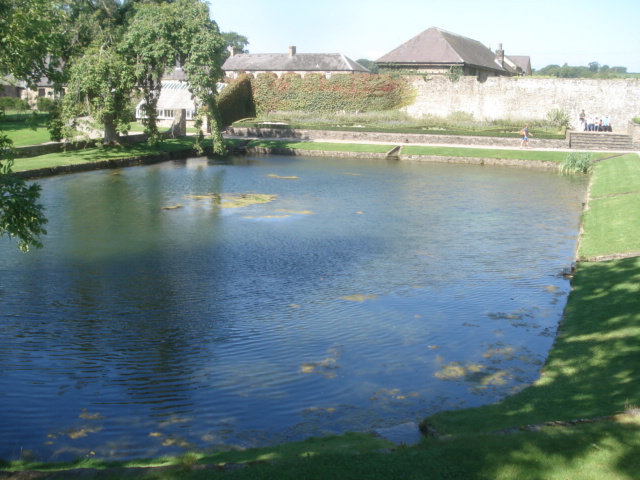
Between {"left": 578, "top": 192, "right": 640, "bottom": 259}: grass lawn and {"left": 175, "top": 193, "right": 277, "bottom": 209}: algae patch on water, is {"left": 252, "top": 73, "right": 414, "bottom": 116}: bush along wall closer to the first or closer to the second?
{"left": 175, "top": 193, "right": 277, "bottom": 209}: algae patch on water

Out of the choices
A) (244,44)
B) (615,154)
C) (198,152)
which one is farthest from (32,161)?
(244,44)

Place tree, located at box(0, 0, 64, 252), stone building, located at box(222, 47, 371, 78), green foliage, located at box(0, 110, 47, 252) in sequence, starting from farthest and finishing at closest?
stone building, located at box(222, 47, 371, 78) < tree, located at box(0, 0, 64, 252) < green foliage, located at box(0, 110, 47, 252)

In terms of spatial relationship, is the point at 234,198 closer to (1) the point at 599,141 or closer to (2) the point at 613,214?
(2) the point at 613,214

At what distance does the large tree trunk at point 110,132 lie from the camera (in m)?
37.3

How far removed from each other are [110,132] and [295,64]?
1416 inches

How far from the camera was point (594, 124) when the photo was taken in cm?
4928

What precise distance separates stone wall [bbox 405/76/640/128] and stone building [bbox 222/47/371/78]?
15261 mm

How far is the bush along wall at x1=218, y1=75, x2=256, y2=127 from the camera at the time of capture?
5319cm

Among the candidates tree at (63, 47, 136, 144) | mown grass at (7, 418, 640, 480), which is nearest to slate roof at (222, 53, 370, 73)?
tree at (63, 47, 136, 144)

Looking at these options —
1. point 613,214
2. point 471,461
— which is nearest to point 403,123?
point 613,214

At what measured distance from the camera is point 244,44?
5527 inches

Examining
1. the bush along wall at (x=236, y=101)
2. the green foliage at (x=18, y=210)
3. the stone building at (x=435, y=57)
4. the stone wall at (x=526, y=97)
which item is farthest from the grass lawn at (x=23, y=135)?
the stone building at (x=435, y=57)

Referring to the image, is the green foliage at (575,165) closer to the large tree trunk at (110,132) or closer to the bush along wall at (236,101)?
the large tree trunk at (110,132)

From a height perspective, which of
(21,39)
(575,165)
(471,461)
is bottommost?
(471,461)
